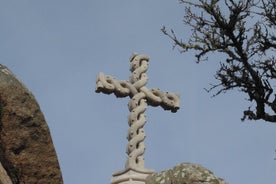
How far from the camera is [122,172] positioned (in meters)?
9.24

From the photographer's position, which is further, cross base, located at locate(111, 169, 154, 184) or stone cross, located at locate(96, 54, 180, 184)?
stone cross, located at locate(96, 54, 180, 184)

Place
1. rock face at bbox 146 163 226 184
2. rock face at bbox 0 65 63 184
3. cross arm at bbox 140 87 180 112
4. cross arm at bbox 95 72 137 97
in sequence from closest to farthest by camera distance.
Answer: rock face at bbox 0 65 63 184
rock face at bbox 146 163 226 184
cross arm at bbox 95 72 137 97
cross arm at bbox 140 87 180 112

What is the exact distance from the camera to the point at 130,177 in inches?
353

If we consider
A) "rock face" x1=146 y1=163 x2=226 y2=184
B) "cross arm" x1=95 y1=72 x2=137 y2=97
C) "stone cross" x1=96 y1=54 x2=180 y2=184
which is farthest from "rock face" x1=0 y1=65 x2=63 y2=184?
"cross arm" x1=95 y1=72 x2=137 y2=97

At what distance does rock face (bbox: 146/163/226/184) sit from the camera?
615 cm

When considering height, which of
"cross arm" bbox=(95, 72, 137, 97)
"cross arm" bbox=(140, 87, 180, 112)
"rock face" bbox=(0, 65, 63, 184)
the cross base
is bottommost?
the cross base

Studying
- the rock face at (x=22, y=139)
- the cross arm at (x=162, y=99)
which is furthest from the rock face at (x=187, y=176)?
the cross arm at (x=162, y=99)

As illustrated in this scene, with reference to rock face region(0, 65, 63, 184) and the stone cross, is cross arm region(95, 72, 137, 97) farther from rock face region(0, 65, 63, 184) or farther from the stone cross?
rock face region(0, 65, 63, 184)

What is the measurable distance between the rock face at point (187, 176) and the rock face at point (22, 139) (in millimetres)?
1757

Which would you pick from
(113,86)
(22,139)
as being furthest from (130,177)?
(22,139)

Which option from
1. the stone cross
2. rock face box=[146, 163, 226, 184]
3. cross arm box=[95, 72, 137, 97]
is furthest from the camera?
cross arm box=[95, 72, 137, 97]

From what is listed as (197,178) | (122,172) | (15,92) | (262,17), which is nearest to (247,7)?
(262,17)

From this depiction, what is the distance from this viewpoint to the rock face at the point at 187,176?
6148mm

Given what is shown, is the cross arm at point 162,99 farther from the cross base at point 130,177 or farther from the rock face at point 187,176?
the rock face at point 187,176
